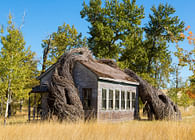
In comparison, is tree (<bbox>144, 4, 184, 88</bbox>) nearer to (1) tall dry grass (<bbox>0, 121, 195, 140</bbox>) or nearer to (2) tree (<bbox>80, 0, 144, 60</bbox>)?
(2) tree (<bbox>80, 0, 144, 60</bbox>)

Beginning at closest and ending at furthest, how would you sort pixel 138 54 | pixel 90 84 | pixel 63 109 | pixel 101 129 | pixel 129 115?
pixel 101 129
pixel 63 109
pixel 90 84
pixel 129 115
pixel 138 54

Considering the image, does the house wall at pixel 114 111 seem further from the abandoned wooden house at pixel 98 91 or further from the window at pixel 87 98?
the window at pixel 87 98

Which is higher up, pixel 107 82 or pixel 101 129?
pixel 107 82

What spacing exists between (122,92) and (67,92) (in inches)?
233

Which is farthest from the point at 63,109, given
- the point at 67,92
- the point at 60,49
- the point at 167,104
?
the point at 60,49

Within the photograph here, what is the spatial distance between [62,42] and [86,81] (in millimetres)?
20402

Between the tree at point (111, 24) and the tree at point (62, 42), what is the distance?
2.46 meters

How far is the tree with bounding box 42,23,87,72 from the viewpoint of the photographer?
36.4 metres

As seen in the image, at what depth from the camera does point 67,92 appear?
18.5 metres

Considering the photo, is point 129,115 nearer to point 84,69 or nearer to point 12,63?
point 84,69

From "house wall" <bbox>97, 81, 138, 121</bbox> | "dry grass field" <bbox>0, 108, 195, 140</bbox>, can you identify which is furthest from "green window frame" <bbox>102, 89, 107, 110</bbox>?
"dry grass field" <bbox>0, 108, 195, 140</bbox>

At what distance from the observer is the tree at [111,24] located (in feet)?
119

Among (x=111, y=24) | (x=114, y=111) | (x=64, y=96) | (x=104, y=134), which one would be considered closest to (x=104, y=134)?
(x=104, y=134)

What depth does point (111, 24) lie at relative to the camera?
37.5m
